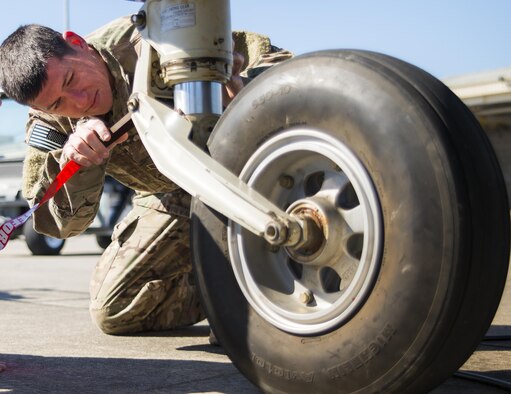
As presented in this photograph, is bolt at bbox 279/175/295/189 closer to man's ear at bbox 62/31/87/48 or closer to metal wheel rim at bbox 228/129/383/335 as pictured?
metal wheel rim at bbox 228/129/383/335

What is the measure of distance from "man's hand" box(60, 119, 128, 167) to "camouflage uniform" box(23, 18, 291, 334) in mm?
406

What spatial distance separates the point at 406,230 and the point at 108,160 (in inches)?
52.2

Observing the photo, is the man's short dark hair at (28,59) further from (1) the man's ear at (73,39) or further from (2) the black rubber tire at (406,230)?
(2) the black rubber tire at (406,230)

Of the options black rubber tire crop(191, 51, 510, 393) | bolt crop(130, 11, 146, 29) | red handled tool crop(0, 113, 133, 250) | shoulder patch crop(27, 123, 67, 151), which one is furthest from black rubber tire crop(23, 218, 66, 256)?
black rubber tire crop(191, 51, 510, 393)

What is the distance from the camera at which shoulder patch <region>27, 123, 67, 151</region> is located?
2344mm

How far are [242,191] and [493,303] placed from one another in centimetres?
50

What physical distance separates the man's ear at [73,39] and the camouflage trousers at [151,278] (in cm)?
76

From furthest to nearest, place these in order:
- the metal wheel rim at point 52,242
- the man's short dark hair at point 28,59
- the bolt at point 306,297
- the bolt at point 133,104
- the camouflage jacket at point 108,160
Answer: the metal wheel rim at point 52,242
the camouflage jacket at point 108,160
the man's short dark hair at point 28,59
the bolt at point 133,104
the bolt at point 306,297

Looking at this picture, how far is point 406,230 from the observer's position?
4.09ft

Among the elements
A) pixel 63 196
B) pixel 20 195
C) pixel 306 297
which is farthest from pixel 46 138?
pixel 20 195

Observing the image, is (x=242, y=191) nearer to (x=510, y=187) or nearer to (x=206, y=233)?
(x=206, y=233)

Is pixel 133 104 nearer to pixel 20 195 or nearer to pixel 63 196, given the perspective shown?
pixel 63 196

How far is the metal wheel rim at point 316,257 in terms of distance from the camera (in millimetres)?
1351

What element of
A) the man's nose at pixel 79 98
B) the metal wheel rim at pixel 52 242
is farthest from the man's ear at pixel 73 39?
the metal wheel rim at pixel 52 242
